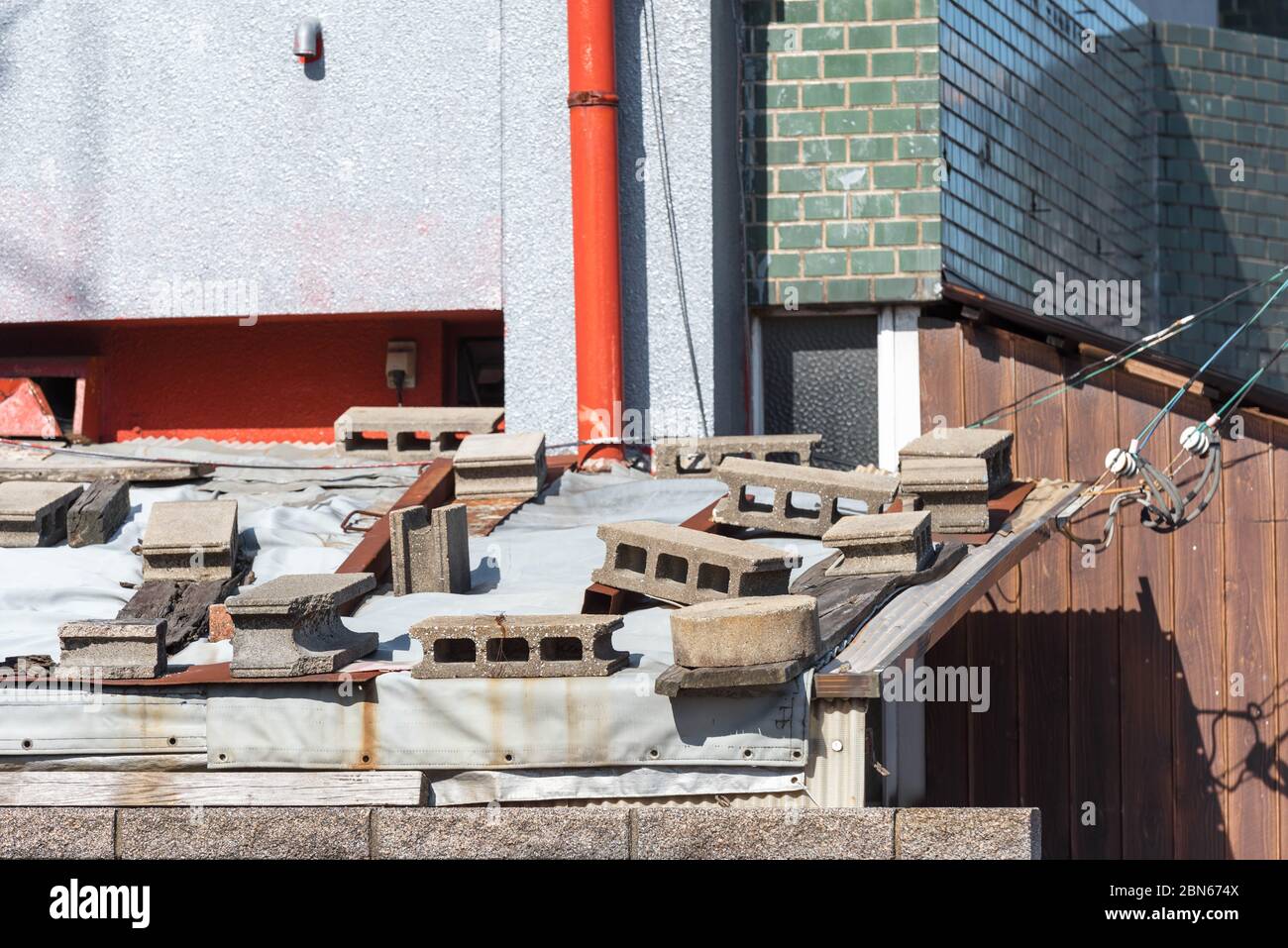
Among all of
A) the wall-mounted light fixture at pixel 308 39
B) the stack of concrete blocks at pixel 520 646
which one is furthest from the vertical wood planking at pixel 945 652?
the stack of concrete blocks at pixel 520 646

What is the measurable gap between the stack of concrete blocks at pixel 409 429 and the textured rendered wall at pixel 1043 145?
132 inches

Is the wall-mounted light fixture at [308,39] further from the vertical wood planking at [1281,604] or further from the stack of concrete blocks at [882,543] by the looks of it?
the vertical wood planking at [1281,604]

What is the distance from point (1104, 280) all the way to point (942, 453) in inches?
281

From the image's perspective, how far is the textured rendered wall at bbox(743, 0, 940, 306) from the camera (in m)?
11.9

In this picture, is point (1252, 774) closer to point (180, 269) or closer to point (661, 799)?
point (661, 799)

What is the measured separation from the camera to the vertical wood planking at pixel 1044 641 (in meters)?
11.8

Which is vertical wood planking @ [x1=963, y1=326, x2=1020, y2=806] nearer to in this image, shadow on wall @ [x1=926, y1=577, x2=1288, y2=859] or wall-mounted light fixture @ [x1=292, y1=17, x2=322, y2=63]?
shadow on wall @ [x1=926, y1=577, x2=1288, y2=859]

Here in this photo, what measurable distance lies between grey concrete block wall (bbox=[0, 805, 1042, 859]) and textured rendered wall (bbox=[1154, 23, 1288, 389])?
38.5 ft

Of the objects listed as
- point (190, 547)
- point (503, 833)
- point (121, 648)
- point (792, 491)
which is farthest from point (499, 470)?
point (503, 833)

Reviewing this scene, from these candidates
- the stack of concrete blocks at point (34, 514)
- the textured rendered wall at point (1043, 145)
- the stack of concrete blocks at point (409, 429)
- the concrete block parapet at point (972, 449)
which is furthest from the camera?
the textured rendered wall at point (1043, 145)

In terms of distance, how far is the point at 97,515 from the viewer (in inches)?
371

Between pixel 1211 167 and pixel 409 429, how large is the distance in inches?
363

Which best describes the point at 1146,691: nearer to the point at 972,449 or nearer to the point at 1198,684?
the point at 1198,684

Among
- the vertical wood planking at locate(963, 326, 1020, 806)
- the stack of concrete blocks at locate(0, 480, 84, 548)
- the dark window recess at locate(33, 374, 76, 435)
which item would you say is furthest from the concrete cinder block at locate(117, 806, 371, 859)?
the dark window recess at locate(33, 374, 76, 435)
